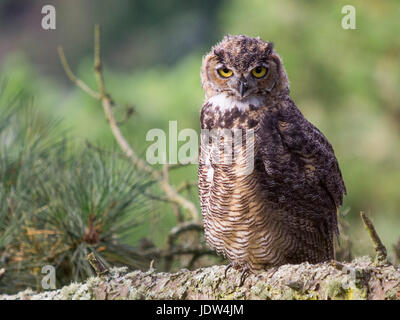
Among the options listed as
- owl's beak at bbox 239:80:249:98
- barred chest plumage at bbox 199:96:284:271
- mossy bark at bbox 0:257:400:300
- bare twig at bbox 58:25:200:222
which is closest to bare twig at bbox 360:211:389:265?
mossy bark at bbox 0:257:400:300

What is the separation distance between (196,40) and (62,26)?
2.76 metres

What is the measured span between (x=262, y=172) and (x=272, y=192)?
53 mm

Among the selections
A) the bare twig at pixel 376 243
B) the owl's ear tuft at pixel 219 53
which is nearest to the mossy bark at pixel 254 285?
the bare twig at pixel 376 243

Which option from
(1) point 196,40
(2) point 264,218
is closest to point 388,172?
(2) point 264,218

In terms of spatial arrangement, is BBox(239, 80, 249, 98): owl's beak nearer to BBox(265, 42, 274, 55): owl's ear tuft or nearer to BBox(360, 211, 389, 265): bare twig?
BBox(265, 42, 274, 55): owl's ear tuft

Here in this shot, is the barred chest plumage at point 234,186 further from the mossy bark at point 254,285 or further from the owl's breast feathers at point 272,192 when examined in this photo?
the mossy bark at point 254,285

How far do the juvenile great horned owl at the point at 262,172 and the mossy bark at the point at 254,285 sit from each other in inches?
11.1

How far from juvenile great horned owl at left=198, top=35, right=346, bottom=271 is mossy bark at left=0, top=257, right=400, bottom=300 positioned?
0.92 feet

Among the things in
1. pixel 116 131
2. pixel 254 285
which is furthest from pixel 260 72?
pixel 254 285

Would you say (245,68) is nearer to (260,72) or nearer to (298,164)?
(260,72)

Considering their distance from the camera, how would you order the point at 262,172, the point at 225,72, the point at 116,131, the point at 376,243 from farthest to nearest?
the point at 116,131 → the point at 225,72 → the point at 262,172 → the point at 376,243

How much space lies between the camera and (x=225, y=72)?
1.41 metres

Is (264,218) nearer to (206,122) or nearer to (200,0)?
(206,122)

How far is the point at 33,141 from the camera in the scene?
1.65 meters
